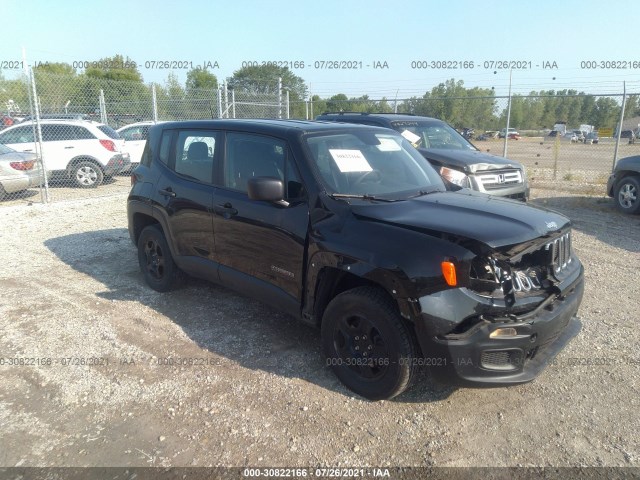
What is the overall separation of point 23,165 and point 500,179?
942 centimetres

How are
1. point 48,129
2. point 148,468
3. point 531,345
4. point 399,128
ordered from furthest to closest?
1. point 48,129
2. point 399,128
3. point 531,345
4. point 148,468

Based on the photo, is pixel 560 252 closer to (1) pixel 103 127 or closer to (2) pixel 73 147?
(2) pixel 73 147

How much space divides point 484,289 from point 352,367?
1113 millimetres

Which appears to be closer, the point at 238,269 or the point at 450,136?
the point at 238,269

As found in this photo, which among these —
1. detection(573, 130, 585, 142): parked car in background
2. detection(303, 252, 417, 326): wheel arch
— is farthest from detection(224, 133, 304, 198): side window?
detection(573, 130, 585, 142): parked car in background

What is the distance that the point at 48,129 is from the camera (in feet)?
39.7

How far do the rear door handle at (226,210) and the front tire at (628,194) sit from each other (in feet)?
27.1

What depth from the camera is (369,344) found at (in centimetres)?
332

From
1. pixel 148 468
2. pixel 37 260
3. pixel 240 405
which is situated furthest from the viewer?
pixel 37 260

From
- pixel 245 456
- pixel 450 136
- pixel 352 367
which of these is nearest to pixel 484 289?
pixel 352 367

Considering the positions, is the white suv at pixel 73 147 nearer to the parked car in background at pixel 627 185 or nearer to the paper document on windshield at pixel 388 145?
the paper document on windshield at pixel 388 145

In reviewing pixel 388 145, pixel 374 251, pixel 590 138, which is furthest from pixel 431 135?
pixel 590 138

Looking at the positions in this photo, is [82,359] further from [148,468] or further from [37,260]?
[37,260]

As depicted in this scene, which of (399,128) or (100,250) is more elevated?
(399,128)
